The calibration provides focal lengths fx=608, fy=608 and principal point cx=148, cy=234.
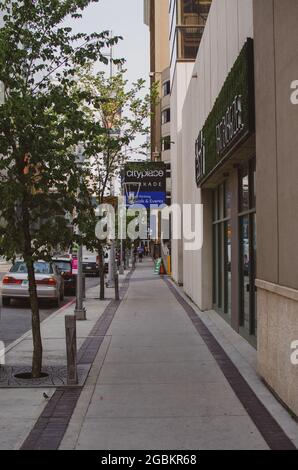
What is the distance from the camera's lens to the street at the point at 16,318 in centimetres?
1317

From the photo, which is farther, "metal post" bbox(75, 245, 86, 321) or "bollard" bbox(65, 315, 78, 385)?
"metal post" bbox(75, 245, 86, 321)

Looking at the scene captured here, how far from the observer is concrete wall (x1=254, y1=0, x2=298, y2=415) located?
6.31m

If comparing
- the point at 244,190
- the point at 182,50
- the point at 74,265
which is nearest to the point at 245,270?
the point at 244,190

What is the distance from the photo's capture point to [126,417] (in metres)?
6.41

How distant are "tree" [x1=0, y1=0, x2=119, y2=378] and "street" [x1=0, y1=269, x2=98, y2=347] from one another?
3865 millimetres

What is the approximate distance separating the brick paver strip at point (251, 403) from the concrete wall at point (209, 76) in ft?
16.3

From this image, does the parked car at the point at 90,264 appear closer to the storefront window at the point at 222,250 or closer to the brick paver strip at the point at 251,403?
the storefront window at the point at 222,250

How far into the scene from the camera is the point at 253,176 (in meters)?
10.8

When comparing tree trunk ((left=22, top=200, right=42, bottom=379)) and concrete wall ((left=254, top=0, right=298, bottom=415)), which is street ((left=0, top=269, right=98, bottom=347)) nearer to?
tree trunk ((left=22, top=200, right=42, bottom=379))

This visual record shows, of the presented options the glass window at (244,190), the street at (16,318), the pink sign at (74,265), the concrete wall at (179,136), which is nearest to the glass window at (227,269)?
the glass window at (244,190)

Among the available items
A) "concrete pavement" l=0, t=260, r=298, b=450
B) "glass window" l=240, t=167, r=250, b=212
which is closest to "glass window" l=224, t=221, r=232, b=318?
"concrete pavement" l=0, t=260, r=298, b=450

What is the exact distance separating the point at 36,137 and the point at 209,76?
7003mm

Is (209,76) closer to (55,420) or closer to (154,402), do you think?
(154,402)
